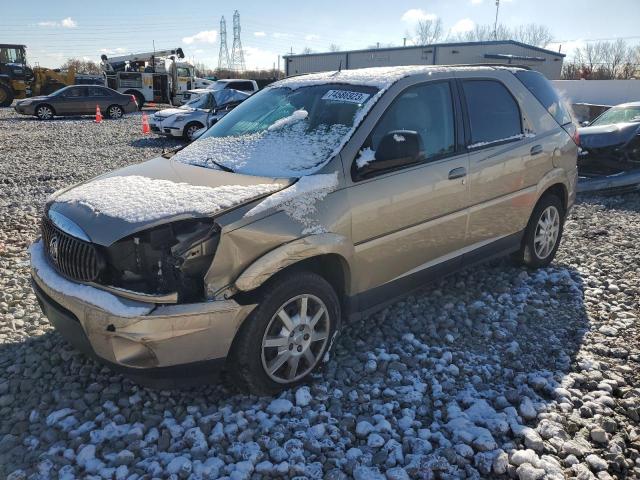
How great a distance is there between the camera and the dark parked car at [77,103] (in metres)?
21.4

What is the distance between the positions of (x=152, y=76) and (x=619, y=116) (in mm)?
26527

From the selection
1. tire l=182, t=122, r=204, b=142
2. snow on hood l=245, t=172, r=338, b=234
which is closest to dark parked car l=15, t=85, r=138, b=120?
tire l=182, t=122, r=204, b=142

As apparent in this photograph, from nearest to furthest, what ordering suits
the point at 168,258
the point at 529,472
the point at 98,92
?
the point at 529,472, the point at 168,258, the point at 98,92

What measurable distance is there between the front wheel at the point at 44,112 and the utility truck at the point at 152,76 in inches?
328

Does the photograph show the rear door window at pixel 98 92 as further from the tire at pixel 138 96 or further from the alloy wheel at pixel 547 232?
the alloy wheel at pixel 547 232

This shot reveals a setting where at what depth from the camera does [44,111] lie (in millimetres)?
21625

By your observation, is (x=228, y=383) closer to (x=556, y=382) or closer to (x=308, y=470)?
(x=308, y=470)

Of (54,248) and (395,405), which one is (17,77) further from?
(395,405)

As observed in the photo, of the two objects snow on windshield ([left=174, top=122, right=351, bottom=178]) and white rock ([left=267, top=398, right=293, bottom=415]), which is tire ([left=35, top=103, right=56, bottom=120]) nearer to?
snow on windshield ([left=174, top=122, right=351, bottom=178])

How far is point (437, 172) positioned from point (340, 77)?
Answer: 1.06 meters

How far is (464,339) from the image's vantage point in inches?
152

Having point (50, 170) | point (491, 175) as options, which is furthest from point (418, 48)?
point (491, 175)

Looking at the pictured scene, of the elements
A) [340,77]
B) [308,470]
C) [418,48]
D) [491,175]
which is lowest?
[308,470]

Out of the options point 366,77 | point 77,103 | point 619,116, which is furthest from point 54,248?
point 77,103
